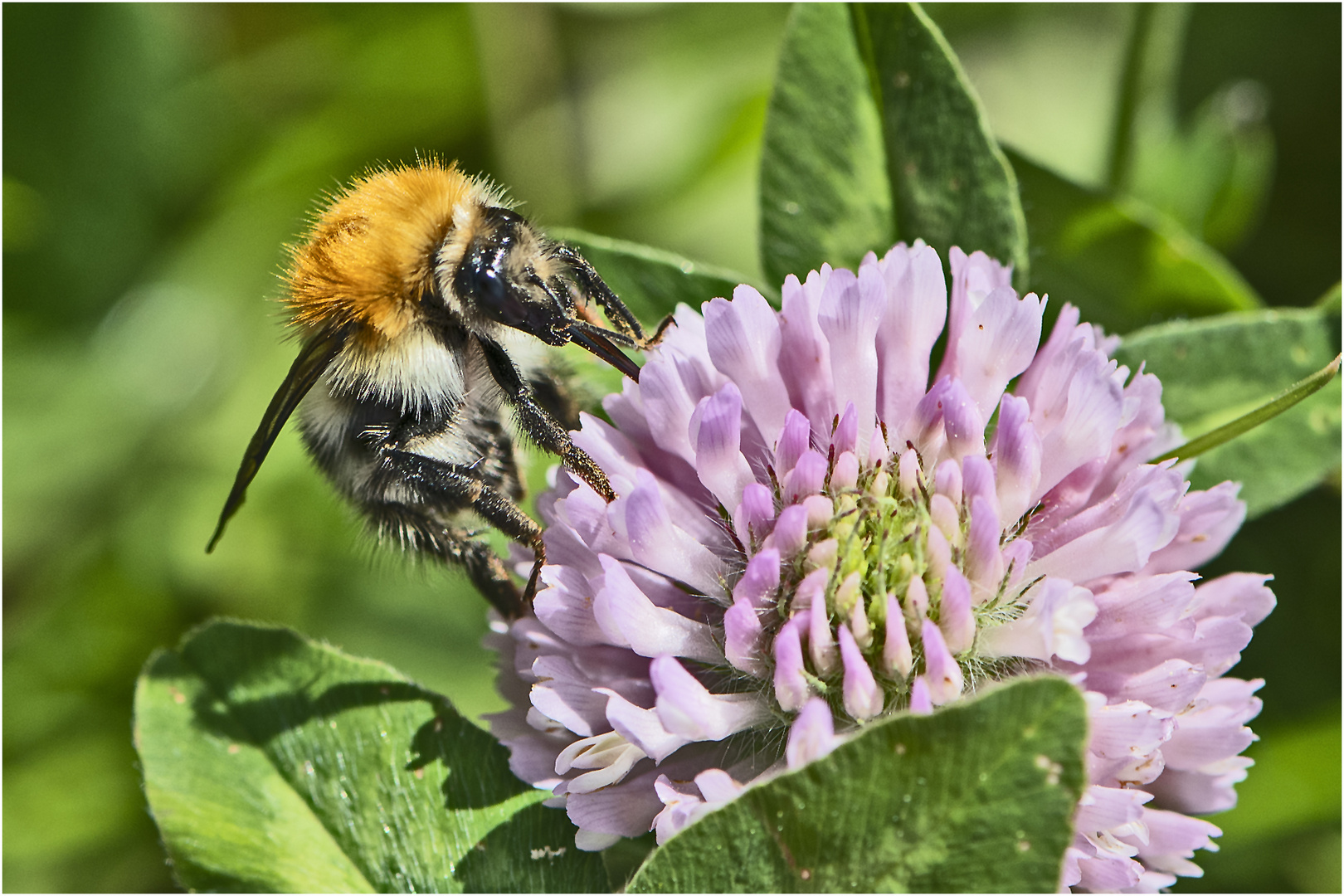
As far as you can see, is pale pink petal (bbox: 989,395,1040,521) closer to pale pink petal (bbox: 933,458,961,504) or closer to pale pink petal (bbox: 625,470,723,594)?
pale pink petal (bbox: 933,458,961,504)

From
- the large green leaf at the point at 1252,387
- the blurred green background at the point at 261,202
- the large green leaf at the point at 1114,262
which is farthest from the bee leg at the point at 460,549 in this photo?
the blurred green background at the point at 261,202

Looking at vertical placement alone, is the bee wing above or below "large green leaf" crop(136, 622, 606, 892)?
above

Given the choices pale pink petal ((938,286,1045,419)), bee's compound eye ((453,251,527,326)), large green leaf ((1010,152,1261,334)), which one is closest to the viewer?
pale pink petal ((938,286,1045,419))

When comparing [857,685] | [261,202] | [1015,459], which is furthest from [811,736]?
[261,202]

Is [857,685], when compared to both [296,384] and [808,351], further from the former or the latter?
[296,384]

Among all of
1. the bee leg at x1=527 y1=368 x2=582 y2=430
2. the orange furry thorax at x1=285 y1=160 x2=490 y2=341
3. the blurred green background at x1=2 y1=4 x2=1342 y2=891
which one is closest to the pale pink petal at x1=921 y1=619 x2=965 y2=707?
the bee leg at x1=527 y1=368 x2=582 y2=430

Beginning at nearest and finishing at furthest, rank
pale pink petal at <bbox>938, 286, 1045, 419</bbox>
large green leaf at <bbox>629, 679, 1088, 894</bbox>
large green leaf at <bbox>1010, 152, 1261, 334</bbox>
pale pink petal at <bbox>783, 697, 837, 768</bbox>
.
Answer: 1. large green leaf at <bbox>629, 679, 1088, 894</bbox>
2. pale pink petal at <bbox>783, 697, 837, 768</bbox>
3. pale pink petal at <bbox>938, 286, 1045, 419</bbox>
4. large green leaf at <bbox>1010, 152, 1261, 334</bbox>
